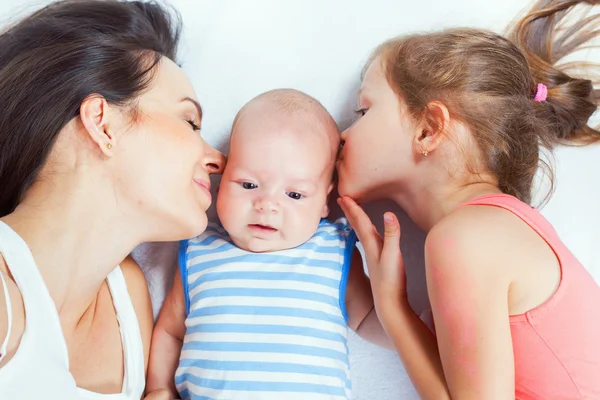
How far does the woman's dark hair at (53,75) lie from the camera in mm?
1043

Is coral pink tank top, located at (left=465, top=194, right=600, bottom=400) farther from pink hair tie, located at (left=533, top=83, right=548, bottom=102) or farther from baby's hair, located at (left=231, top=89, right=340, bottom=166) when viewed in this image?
baby's hair, located at (left=231, top=89, right=340, bottom=166)

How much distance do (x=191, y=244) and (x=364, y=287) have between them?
371 mm

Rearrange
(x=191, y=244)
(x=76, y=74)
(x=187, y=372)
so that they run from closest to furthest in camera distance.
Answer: (x=76, y=74) < (x=187, y=372) < (x=191, y=244)

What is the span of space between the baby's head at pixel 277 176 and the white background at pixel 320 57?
185mm

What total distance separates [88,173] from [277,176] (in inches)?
13.2

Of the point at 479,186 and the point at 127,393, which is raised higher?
the point at 479,186

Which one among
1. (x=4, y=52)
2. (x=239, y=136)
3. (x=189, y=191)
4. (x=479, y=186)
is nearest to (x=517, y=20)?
(x=479, y=186)

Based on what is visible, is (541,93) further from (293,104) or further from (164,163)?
(164,163)

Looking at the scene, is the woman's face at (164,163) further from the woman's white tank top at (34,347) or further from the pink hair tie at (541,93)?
the pink hair tie at (541,93)

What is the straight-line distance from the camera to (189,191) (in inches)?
43.9

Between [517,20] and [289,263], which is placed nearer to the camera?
[289,263]

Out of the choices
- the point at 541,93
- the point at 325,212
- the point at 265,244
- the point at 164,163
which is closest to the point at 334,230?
the point at 325,212

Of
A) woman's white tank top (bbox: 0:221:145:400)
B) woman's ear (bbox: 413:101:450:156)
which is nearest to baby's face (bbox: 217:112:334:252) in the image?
woman's ear (bbox: 413:101:450:156)

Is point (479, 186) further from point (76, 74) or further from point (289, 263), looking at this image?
point (76, 74)
